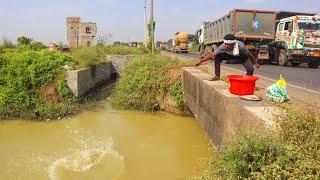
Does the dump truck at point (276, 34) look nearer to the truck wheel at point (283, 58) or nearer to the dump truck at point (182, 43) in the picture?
the truck wheel at point (283, 58)

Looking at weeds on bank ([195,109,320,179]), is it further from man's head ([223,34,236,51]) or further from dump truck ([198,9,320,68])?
dump truck ([198,9,320,68])

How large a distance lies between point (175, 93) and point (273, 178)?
8957 millimetres

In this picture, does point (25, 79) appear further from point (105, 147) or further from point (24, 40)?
point (24, 40)

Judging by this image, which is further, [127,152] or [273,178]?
[127,152]

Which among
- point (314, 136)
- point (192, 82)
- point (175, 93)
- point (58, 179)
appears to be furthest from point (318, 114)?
point (175, 93)

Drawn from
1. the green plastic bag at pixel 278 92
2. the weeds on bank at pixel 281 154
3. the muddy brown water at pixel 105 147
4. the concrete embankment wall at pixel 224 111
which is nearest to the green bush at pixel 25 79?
the muddy brown water at pixel 105 147

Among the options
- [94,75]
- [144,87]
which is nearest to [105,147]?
[144,87]

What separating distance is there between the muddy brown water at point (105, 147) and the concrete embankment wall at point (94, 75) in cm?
110

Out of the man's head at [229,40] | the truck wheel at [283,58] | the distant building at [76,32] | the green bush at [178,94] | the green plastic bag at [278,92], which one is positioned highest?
the distant building at [76,32]

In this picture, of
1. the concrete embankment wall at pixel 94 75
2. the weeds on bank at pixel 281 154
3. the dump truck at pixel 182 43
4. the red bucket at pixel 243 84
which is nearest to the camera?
the weeds on bank at pixel 281 154

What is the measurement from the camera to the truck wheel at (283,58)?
18.5 metres

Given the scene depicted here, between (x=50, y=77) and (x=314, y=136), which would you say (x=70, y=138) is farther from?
(x=314, y=136)

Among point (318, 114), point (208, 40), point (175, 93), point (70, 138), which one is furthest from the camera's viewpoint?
point (208, 40)

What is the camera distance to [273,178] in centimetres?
328
